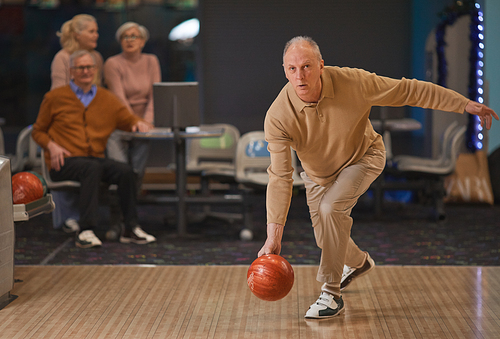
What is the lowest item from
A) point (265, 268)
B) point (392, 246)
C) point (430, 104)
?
point (392, 246)

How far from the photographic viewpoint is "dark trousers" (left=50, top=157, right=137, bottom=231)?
4770 millimetres

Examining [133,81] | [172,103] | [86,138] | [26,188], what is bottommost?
[26,188]

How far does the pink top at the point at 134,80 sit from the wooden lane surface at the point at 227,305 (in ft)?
6.15

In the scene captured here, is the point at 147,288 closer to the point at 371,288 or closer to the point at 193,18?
the point at 371,288

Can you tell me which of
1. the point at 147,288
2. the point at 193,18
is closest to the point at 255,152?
the point at 147,288

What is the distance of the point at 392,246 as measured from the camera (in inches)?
186

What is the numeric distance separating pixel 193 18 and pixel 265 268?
17.5ft

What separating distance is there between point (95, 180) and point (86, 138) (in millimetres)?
406

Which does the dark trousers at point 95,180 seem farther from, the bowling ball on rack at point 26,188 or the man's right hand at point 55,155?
the bowling ball on rack at point 26,188

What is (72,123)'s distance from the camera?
4.93 m

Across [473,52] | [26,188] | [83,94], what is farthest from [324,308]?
[473,52]

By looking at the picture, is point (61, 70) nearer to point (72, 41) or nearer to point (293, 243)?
point (72, 41)

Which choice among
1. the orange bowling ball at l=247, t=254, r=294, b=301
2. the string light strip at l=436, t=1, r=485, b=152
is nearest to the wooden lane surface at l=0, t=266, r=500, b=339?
the orange bowling ball at l=247, t=254, r=294, b=301

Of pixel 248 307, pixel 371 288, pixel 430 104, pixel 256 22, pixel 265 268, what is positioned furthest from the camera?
pixel 256 22
